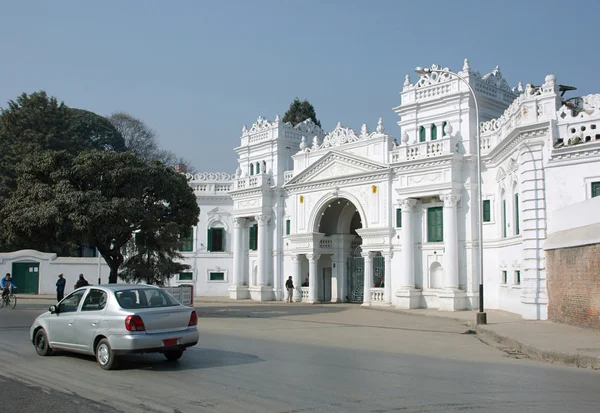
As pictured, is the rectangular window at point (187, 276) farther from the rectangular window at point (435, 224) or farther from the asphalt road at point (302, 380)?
the asphalt road at point (302, 380)

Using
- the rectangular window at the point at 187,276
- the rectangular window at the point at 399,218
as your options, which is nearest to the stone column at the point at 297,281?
the rectangular window at the point at 399,218

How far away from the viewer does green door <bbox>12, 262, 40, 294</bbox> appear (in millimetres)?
42938

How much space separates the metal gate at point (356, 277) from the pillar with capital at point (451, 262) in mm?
8505

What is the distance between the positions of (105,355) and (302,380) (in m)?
3.49

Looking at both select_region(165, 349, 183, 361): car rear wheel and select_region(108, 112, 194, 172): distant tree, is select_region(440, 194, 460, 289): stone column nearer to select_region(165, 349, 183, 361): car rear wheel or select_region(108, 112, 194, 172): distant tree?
select_region(165, 349, 183, 361): car rear wheel

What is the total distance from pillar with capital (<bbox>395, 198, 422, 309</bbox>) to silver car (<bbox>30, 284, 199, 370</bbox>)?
19.7 meters

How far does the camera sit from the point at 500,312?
2534 centimetres

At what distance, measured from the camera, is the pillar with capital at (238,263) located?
4009 centimetres

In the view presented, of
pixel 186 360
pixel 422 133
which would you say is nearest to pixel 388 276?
pixel 422 133

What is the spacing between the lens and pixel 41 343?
12.2 m

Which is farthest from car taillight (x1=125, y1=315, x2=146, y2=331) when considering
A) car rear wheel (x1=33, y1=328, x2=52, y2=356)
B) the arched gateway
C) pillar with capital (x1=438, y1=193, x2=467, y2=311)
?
the arched gateway

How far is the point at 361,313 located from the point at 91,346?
18.6 m

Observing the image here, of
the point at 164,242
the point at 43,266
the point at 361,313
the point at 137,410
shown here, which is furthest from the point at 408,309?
the point at 43,266

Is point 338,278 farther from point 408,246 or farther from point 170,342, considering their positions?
point 170,342
